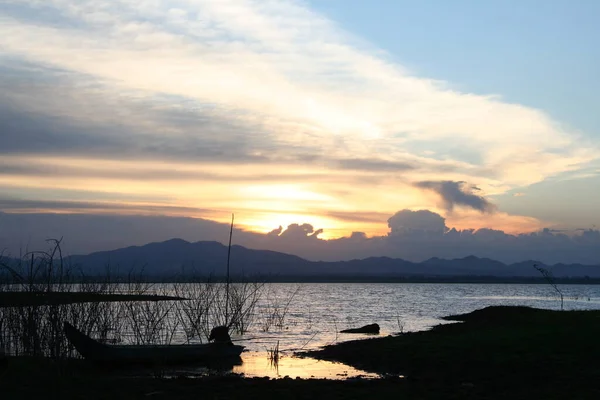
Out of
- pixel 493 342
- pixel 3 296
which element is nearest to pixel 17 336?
pixel 3 296

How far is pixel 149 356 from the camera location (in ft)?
82.9

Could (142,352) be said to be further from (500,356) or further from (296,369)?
(500,356)

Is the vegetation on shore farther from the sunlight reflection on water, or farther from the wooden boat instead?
the wooden boat

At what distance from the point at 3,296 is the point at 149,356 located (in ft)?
20.5

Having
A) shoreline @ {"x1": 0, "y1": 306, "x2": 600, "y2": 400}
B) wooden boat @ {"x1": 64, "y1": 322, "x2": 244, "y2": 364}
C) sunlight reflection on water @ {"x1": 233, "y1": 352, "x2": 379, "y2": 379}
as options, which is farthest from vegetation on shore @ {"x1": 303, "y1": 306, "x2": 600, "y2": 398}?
wooden boat @ {"x1": 64, "y1": 322, "x2": 244, "y2": 364}

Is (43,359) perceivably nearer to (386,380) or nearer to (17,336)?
(17,336)

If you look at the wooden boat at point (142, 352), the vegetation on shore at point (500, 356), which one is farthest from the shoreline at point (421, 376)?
the wooden boat at point (142, 352)

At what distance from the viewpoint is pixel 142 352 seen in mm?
25297

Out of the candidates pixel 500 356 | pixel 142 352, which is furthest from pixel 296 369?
pixel 500 356

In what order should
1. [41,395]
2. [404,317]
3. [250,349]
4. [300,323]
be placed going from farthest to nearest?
[404,317] → [300,323] → [250,349] → [41,395]

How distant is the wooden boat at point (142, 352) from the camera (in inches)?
961

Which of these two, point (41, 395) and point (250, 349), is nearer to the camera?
point (41, 395)

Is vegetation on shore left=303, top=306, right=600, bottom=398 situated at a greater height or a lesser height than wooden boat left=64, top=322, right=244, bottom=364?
greater

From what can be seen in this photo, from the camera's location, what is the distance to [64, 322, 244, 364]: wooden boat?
24.4 metres
